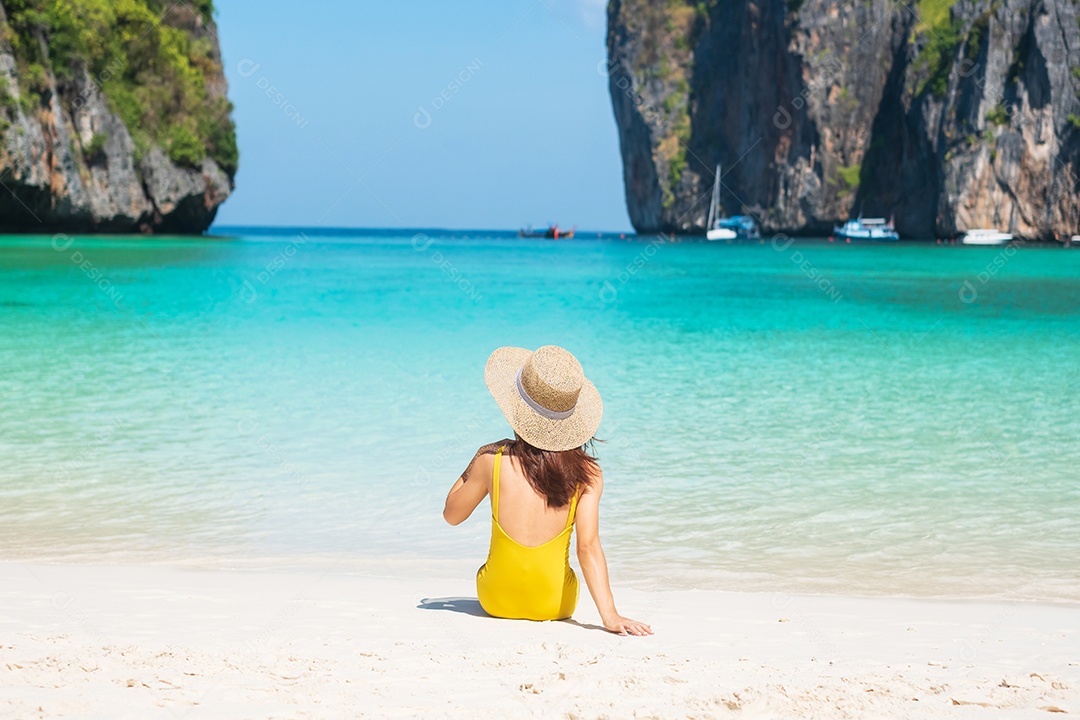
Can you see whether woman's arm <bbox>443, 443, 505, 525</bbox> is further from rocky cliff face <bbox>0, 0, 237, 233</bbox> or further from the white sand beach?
rocky cliff face <bbox>0, 0, 237, 233</bbox>

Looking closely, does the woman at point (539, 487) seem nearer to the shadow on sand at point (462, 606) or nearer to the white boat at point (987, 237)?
the shadow on sand at point (462, 606)

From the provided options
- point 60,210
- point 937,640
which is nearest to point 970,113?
point 60,210

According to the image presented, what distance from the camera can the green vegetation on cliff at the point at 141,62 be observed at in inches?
1998

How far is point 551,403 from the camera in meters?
3.70

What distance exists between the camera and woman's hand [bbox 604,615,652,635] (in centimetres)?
393

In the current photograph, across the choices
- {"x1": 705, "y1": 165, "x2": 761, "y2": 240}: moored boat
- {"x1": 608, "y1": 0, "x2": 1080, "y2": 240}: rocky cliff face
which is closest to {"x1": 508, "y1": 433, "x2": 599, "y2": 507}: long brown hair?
{"x1": 608, "y1": 0, "x2": 1080, "y2": 240}: rocky cliff face

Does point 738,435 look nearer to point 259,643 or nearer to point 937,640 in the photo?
point 937,640

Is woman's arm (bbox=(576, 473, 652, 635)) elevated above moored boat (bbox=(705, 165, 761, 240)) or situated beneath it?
elevated above

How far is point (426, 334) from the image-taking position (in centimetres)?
1845

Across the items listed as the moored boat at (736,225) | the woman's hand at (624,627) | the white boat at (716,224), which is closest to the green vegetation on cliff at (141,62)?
the white boat at (716,224)

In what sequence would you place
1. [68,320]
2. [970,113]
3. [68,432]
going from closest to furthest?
[68,432]
[68,320]
[970,113]

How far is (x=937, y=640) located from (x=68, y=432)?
25.0ft

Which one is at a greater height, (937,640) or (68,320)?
(937,640)

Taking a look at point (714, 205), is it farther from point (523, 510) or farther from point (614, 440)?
point (523, 510)
